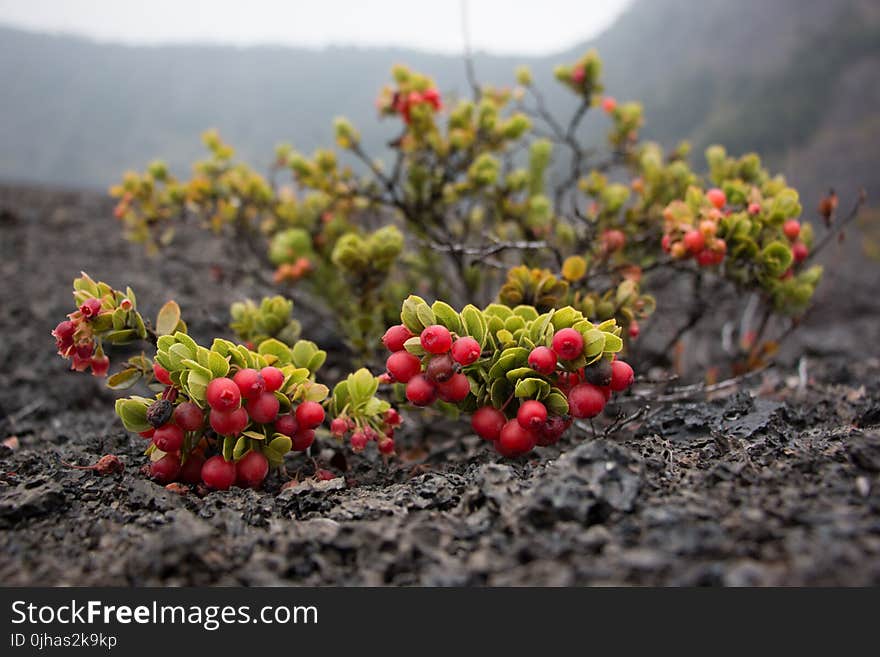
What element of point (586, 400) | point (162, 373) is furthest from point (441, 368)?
point (162, 373)

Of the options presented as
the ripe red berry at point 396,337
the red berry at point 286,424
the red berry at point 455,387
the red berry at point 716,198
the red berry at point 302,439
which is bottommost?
the red berry at point 302,439

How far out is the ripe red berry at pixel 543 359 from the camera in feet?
3.70

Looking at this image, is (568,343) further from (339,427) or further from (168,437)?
(168,437)

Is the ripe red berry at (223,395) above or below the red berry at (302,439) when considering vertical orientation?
above

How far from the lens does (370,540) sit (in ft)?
3.13

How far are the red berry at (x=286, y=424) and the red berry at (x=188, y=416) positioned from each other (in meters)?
0.15

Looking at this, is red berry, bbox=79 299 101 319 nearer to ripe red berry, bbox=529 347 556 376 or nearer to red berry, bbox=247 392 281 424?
red berry, bbox=247 392 281 424

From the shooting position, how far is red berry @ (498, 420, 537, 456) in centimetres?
117

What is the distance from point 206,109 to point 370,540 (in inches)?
831

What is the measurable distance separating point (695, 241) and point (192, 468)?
1.34 m

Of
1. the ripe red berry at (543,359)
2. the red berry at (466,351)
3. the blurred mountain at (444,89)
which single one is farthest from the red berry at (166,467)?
the blurred mountain at (444,89)

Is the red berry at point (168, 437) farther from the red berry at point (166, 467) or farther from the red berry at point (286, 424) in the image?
the red berry at point (286, 424)

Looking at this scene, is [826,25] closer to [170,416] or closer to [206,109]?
[170,416]

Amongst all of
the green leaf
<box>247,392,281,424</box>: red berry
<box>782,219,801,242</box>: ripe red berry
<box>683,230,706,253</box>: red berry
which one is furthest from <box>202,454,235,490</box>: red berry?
<box>782,219,801,242</box>: ripe red berry
